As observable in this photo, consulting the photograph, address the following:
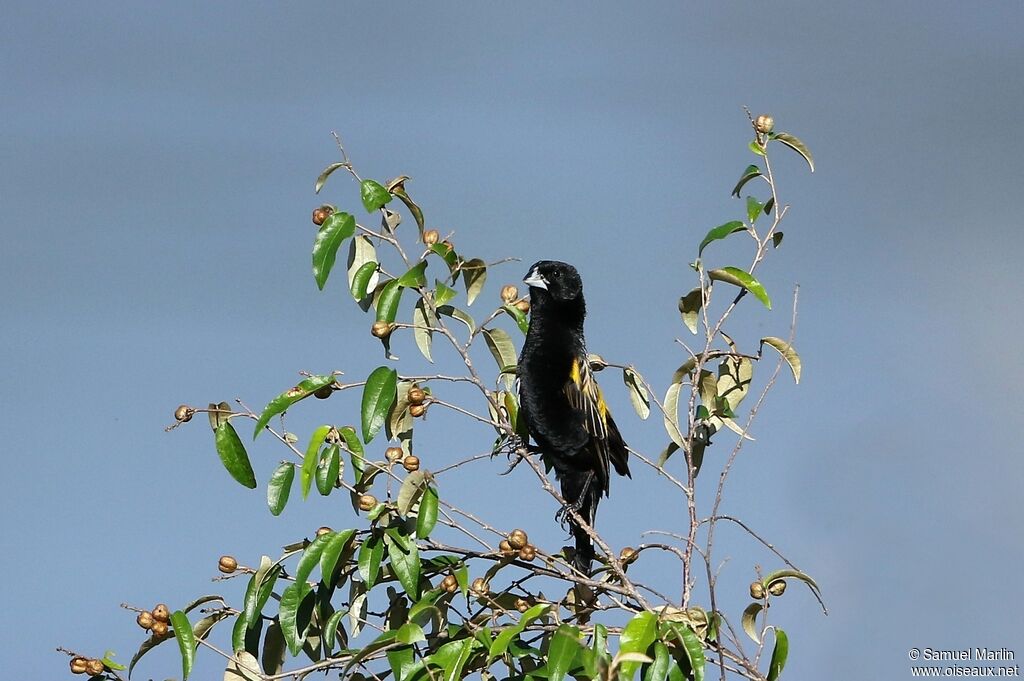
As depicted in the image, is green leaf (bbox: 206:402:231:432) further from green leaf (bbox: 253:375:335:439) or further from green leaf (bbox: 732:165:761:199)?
green leaf (bbox: 732:165:761:199)

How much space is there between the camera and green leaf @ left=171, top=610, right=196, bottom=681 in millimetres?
2562

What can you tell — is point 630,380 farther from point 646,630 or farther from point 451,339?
point 646,630

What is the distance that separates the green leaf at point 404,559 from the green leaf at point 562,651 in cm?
49

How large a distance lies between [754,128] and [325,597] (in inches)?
60.7

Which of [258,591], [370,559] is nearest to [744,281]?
[370,559]

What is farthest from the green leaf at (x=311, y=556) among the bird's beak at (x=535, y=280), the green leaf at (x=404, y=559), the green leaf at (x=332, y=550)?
the bird's beak at (x=535, y=280)

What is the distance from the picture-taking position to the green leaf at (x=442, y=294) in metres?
2.83

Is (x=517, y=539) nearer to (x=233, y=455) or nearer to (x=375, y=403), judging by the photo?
(x=375, y=403)

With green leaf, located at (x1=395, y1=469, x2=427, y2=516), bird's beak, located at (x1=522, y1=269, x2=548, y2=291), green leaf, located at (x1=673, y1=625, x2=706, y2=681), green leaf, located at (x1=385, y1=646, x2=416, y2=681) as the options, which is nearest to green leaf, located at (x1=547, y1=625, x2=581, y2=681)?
green leaf, located at (x1=673, y1=625, x2=706, y2=681)

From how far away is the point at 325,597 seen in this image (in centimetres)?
269

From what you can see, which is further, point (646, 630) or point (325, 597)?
point (325, 597)

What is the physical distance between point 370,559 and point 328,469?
227 millimetres

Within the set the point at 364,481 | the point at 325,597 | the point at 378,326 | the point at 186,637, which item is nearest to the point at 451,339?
the point at 378,326

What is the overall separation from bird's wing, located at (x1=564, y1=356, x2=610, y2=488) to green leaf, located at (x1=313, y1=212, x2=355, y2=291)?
1018mm
